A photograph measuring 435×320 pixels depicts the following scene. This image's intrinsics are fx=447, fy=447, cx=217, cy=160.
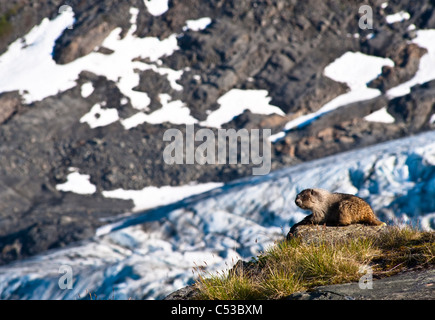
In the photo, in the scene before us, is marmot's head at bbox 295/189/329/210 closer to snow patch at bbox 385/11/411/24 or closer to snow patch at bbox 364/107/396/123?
snow patch at bbox 364/107/396/123

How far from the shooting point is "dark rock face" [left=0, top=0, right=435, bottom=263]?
45.4 m

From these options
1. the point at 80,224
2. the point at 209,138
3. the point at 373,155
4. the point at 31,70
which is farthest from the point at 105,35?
the point at 373,155

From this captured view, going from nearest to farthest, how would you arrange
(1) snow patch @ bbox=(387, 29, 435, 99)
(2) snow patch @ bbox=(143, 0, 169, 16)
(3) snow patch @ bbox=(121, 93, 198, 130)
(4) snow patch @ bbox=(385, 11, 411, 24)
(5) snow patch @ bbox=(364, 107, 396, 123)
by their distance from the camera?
(5) snow patch @ bbox=(364, 107, 396, 123), (3) snow patch @ bbox=(121, 93, 198, 130), (1) snow patch @ bbox=(387, 29, 435, 99), (4) snow patch @ bbox=(385, 11, 411, 24), (2) snow patch @ bbox=(143, 0, 169, 16)

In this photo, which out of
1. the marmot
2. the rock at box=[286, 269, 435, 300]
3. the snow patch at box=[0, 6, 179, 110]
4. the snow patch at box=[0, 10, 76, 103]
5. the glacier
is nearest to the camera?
the rock at box=[286, 269, 435, 300]

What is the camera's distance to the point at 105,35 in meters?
60.6

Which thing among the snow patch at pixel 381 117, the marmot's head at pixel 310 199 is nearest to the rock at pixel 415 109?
the snow patch at pixel 381 117

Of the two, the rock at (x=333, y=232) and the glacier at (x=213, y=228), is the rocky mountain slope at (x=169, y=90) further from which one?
the rock at (x=333, y=232)

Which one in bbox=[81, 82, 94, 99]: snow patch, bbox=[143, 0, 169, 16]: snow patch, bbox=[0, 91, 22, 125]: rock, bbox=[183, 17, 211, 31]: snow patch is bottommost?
bbox=[0, 91, 22, 125]: rock

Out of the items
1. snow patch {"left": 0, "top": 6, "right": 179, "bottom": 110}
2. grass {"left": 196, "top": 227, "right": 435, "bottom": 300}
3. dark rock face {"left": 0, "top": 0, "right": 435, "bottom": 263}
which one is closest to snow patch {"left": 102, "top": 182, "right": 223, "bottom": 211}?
dark rock face {"left": 0, "top": 0, "right": 435, "bottom": 263}

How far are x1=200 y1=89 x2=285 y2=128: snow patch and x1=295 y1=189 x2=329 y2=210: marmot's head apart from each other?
150ft

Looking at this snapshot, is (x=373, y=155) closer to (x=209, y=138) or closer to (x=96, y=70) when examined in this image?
(x=209, y=138)

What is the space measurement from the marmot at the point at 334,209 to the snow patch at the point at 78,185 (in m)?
41.2

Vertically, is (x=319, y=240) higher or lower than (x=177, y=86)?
lower
